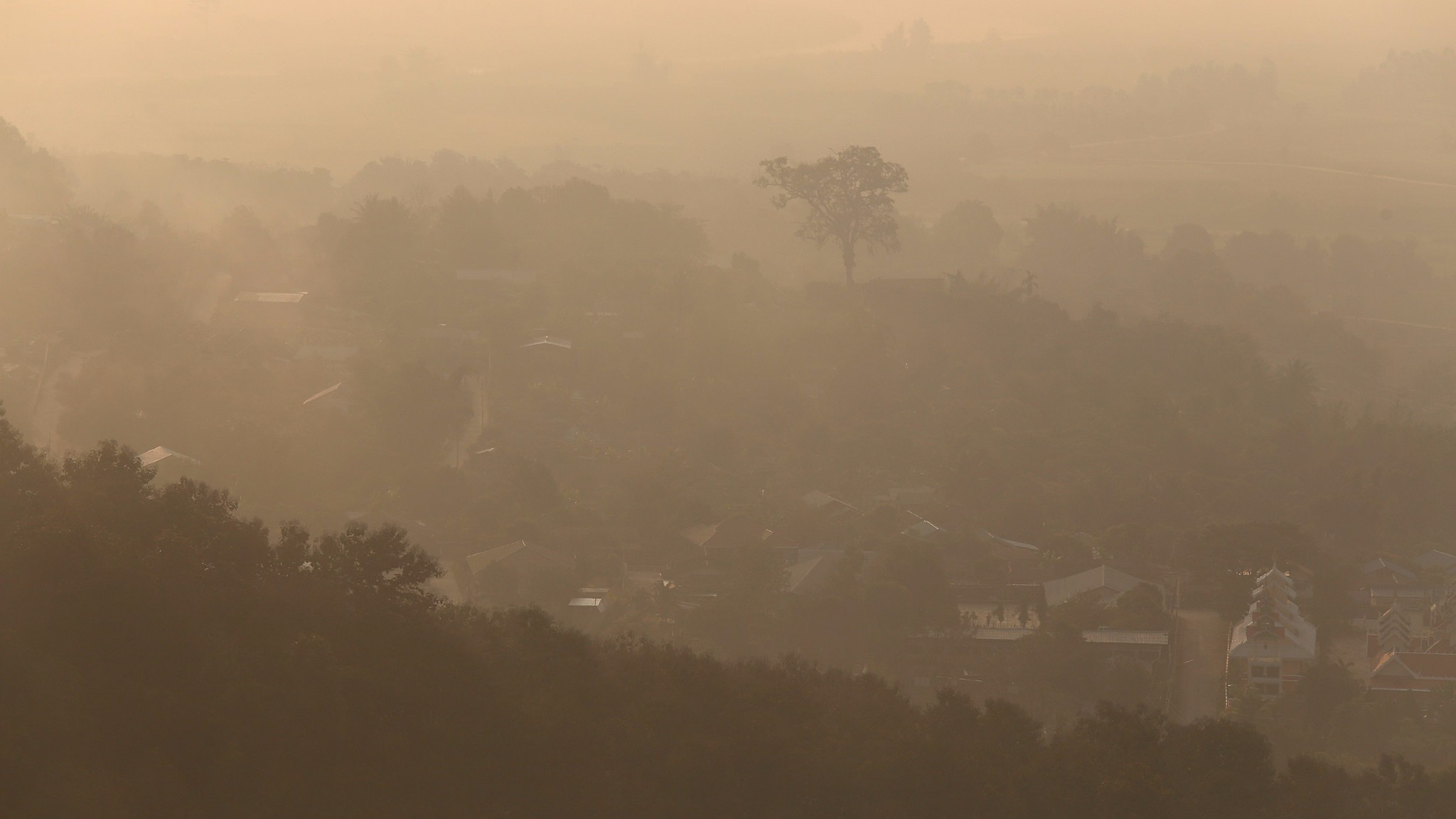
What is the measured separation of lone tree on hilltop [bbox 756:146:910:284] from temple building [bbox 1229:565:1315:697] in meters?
14.5

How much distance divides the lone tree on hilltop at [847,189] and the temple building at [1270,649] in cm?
1446

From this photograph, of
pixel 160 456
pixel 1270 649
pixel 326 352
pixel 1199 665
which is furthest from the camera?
pixel 326 352

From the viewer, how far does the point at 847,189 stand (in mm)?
29188

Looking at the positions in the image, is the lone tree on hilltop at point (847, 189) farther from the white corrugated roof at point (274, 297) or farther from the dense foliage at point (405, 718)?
the dense foliage at point (405, 718)

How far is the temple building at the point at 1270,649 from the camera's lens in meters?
15.6

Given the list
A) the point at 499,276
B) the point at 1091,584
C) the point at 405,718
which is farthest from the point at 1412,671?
the point at 499,276

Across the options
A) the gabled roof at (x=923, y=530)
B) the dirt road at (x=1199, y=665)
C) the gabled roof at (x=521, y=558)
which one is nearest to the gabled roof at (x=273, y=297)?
the gabled roof at (x=521, y=558)

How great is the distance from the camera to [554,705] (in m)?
10.0

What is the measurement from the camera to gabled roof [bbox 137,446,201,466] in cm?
1914

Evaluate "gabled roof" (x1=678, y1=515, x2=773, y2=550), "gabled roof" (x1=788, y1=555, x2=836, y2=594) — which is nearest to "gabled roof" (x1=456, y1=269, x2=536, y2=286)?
"gabled roof" (x1=678, y1=515, x2=773, y2=550)

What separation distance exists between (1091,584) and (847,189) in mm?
13888

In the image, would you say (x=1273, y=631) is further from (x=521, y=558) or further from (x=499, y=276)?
(x=499, y=276)

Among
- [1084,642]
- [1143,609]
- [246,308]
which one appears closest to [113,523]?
[1084,642]

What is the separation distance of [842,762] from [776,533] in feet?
30.4
